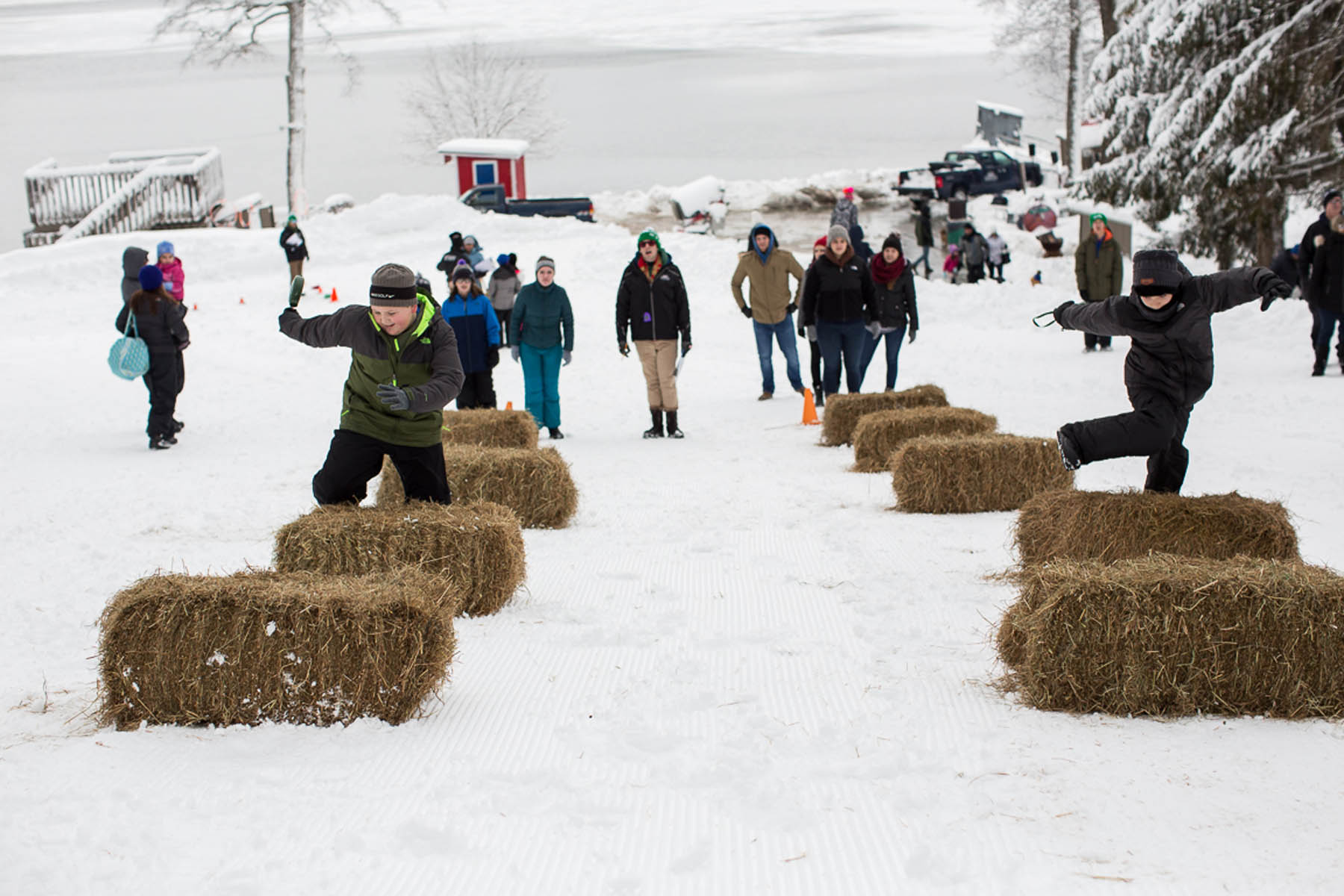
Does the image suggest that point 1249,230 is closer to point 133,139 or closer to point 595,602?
point 595,602

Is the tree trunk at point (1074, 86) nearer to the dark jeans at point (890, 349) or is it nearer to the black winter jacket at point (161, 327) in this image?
the dark jeans at point (890, 349)

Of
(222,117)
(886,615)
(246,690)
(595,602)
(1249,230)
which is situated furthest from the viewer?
(222,117)

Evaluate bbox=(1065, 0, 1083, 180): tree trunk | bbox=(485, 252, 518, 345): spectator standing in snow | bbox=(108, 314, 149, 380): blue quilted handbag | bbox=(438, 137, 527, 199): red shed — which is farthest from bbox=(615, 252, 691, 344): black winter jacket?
Result: bbox=(1065, 0, 1083, 180): tree trunk

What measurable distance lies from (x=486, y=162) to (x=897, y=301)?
89.2ft

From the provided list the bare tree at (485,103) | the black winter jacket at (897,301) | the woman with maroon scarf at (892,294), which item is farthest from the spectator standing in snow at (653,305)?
the bare tree at (485,103)

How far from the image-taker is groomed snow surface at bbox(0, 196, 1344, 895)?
3.25 m

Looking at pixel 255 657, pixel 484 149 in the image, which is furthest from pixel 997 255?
pixel 255 657

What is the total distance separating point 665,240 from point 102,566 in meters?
22.2

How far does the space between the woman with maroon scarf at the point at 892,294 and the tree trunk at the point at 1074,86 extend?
3236cm

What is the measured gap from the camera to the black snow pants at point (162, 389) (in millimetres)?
11711

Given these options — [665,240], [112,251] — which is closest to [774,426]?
[665,240]

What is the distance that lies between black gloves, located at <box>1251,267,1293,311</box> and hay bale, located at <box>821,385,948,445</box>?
556 cm

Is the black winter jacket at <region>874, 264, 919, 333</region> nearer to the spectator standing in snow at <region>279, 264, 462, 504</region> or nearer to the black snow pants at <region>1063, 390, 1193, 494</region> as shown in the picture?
the black snow pants at <region>1063, 390, 1193, 494</region>

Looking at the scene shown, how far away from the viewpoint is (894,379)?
1328cm
